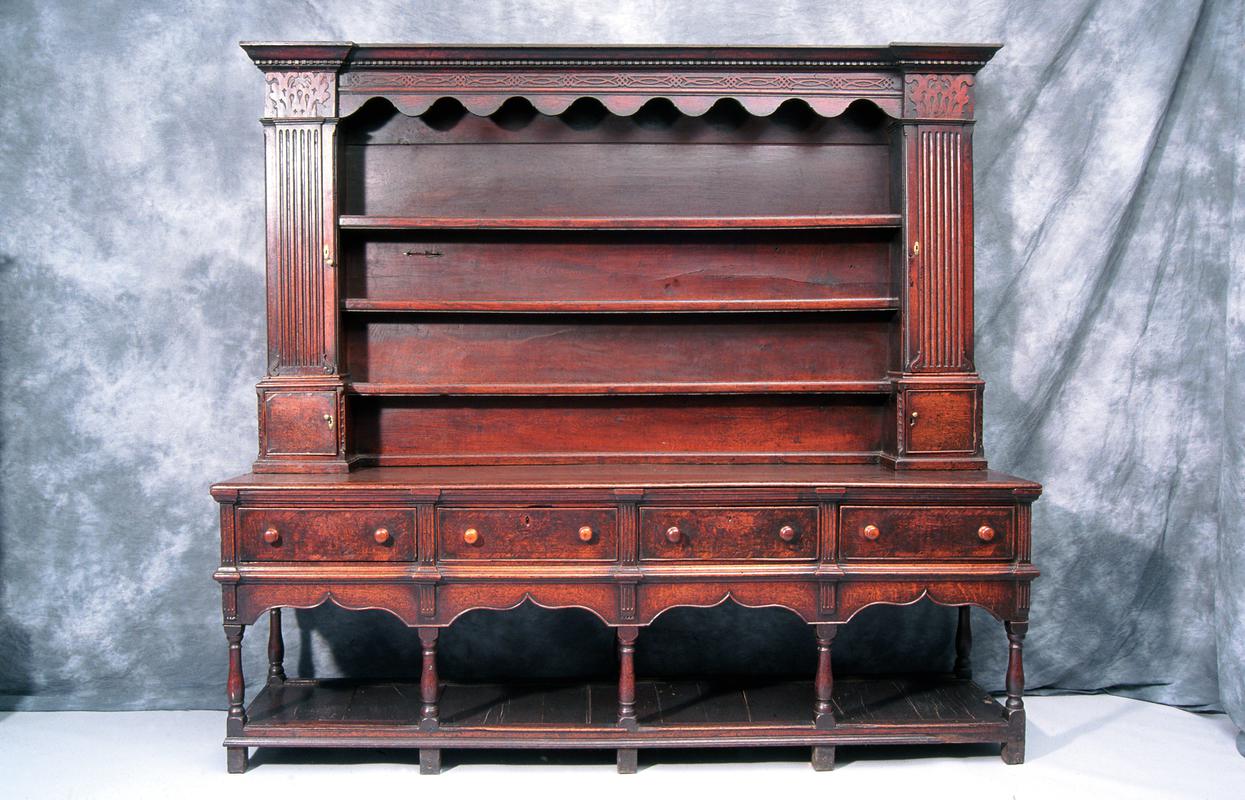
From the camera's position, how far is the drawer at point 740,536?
2984mm

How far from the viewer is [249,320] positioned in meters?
3.69

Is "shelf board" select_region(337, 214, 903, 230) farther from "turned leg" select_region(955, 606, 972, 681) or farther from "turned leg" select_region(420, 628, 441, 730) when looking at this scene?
"turned leg" select_region(955, 606, 972, 681)

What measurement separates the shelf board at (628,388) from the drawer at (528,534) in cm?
54

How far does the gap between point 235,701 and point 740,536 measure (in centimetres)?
161

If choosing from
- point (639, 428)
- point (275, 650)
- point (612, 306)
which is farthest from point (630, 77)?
point (275, 650)

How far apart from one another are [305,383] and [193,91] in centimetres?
127

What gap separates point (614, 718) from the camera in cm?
312

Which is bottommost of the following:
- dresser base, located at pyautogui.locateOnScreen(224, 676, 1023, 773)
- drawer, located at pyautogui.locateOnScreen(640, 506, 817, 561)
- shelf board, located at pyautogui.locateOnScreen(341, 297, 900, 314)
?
dresser base, located at pyautogui.locateOnScreen(224, 676, 1023, 773)

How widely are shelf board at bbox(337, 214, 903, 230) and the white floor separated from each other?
67.6 inches

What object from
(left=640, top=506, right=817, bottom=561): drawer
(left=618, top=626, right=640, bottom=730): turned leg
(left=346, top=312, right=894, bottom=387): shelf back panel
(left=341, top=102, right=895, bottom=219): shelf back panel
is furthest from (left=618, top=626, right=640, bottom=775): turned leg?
(left=341, top=102, right=895, bottom=219): shelf back panel

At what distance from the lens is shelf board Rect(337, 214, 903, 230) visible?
10.8ft

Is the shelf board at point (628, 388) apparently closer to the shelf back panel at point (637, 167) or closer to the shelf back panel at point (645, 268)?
the shelf back panel at point (645, 268)

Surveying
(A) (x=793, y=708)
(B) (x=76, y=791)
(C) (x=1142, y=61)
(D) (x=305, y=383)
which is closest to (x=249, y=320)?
(D) (x=305, y=383)

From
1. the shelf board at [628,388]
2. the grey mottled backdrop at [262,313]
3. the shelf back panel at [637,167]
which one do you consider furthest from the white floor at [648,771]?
the shelf back panel at [637,167]
